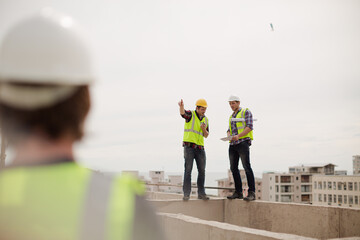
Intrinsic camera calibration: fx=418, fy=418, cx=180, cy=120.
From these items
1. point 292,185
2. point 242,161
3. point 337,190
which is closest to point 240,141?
point 242,161

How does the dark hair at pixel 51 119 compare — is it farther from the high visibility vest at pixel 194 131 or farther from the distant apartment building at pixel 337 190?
the distant apartment building at pixel 337 190

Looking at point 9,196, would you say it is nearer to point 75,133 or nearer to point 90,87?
point 75,133

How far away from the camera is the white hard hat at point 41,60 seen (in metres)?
1.04

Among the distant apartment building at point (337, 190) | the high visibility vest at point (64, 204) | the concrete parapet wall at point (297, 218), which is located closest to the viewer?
the high visibility vest at point (64, 204)

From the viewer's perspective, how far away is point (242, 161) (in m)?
7.63

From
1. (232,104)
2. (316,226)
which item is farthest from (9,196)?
(232,104)

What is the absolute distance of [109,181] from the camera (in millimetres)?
978

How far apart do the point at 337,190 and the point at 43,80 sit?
143753mm

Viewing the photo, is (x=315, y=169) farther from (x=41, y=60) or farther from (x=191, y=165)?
(x=41, y=60)

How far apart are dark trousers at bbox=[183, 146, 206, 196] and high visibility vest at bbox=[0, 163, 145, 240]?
270 inches

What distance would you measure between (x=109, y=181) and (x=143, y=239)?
0.15m

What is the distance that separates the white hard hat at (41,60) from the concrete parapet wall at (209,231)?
10.0 feet

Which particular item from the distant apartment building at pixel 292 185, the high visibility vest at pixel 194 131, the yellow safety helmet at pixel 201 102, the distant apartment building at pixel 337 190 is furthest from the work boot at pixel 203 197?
the distant apartment building at pixel 292 185

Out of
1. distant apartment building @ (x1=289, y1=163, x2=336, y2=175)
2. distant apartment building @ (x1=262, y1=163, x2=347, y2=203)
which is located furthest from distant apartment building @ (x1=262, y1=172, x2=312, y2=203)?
distant apartment building @ (x1=289, y1=163, x2=336, y2=175)
